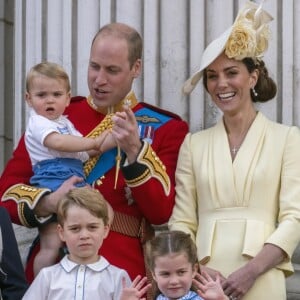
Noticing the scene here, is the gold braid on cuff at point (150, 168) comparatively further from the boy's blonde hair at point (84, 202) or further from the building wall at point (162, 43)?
the building wall at point (162, 43)

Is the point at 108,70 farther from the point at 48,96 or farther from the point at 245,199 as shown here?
the point at 245,199

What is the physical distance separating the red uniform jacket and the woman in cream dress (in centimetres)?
9

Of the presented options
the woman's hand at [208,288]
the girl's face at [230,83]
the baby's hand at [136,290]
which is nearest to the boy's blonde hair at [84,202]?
the baby's hand at [136,290]

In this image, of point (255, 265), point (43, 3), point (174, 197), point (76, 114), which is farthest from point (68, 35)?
point (255, 265)

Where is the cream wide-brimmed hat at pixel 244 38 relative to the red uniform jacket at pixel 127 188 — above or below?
above

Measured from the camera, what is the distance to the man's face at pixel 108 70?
6.14 metres

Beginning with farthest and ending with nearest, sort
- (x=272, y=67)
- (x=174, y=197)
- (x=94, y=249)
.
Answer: (x=272, y=67)
(x=174, y=197)
(x=94, y=249)

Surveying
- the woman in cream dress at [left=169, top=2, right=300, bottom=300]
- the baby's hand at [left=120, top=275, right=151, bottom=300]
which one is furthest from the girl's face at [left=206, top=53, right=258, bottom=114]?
the baby's hand at [left=120, top=275, right=151, bottom=300]

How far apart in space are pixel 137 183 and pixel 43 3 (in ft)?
4.76

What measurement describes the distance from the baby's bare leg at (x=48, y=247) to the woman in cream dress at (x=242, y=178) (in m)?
0.44

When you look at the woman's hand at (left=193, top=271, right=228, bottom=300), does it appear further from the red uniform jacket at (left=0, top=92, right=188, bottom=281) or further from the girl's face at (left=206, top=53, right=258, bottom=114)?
the girl's face at (left=206, top=53, right=258, bottom=114)

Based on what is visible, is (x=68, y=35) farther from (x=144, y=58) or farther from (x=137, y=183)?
(x=137, y=183)

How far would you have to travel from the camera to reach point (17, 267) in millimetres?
5840

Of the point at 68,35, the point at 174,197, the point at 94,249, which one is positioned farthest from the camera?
the point at 68,35
